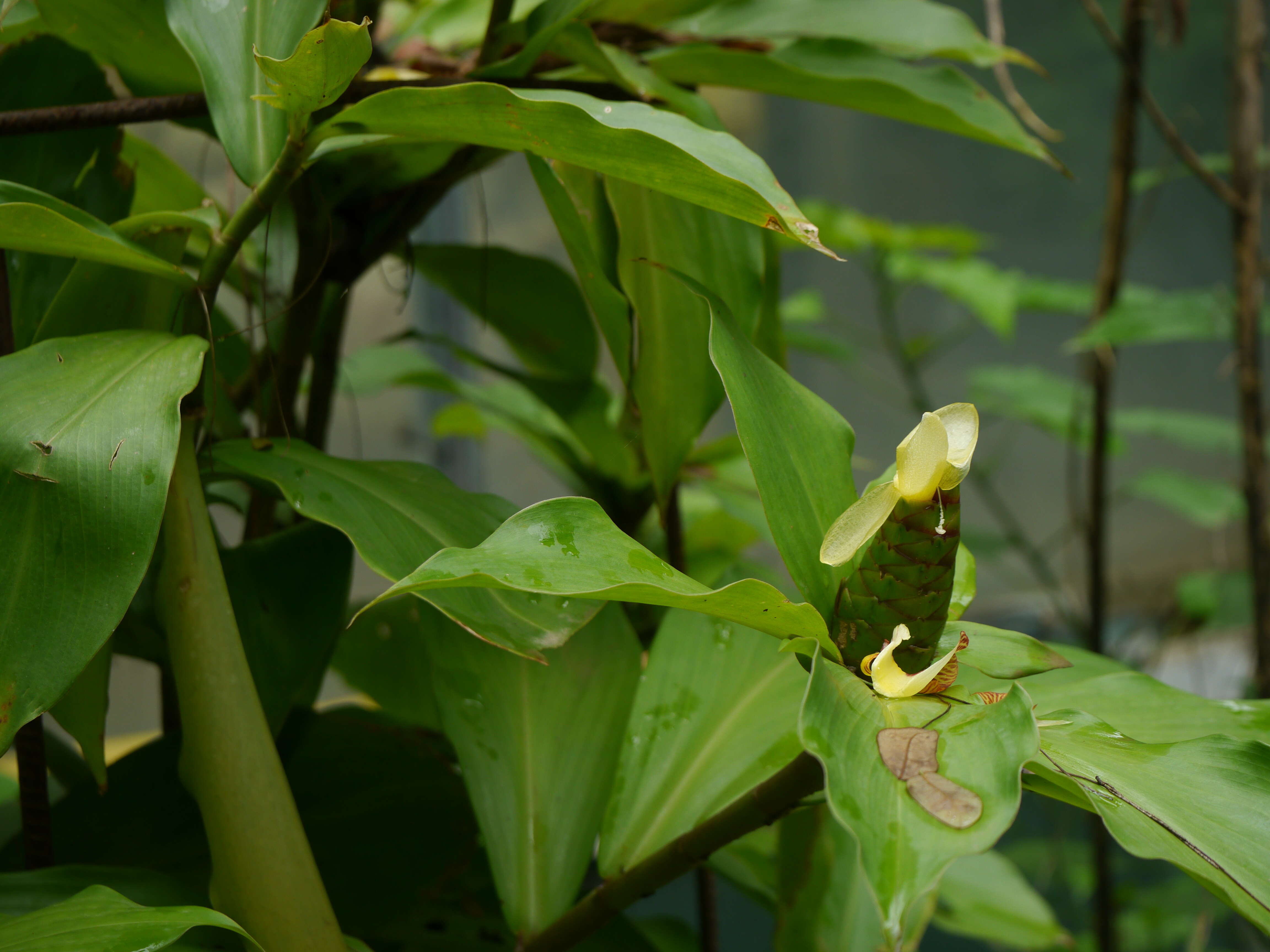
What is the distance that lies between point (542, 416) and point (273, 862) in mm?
464

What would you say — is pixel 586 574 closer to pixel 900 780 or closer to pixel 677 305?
pixel 900 780

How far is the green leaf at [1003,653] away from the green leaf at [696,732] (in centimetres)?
8

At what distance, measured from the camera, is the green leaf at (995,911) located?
585 millimetres

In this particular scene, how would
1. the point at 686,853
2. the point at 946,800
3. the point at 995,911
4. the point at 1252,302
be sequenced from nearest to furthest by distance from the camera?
1. the point at 946,800
2. the point at 686,853
3. the point at 995,911
4. the point at 1252,302

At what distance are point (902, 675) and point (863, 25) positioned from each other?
1.16 feet

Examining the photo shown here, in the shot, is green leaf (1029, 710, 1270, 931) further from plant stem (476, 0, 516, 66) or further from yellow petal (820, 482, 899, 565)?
plant stem (476, 0, 516, 66)

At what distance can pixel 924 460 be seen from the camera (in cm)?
24

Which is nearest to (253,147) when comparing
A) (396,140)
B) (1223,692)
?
(396,140)

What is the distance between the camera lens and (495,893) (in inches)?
17.8

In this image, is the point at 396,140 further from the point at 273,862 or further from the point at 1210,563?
the point at 1210,563

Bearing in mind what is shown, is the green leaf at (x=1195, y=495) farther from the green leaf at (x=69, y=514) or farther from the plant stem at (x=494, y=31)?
the green leaf at (x=69, y=514)

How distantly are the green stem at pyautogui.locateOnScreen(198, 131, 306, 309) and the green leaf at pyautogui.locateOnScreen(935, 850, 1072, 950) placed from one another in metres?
0.56

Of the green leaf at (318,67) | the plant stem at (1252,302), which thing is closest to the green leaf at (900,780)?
the green leaf at (318,67)

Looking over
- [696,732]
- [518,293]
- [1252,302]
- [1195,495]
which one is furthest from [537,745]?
[1195,495]
